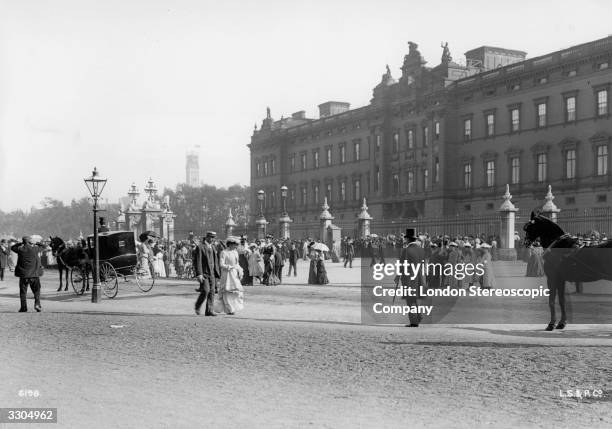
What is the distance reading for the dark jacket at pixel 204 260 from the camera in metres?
14.2

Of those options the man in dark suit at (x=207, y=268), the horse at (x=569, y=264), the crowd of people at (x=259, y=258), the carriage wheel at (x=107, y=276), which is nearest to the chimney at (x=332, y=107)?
the crowd of people at (x=259, y=258)

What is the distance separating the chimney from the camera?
82625 millimetres

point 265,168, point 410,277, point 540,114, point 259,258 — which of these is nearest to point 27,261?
point 410,277

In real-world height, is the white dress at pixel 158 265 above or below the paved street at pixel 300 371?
above

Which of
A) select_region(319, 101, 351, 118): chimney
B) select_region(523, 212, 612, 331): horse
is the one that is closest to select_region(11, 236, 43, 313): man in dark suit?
select_region(523, 212, 612, 331): horse

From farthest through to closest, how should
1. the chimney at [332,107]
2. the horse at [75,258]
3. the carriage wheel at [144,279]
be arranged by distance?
the chimney at [332,107], the carriage wheel at [144,279], the horse at [75,258]

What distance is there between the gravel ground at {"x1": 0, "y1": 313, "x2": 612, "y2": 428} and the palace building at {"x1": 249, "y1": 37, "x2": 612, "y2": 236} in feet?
108

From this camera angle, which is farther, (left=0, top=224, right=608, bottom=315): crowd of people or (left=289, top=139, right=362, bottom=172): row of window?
(left=289, top=139, right=362, bottom=172): row of window

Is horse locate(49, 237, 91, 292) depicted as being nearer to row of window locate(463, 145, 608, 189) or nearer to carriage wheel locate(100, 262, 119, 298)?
carriage wheel locate(100, 262, 119, 298)

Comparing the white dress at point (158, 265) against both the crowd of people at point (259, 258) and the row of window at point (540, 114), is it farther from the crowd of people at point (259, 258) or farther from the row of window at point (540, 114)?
the row of window at point (540, 114)

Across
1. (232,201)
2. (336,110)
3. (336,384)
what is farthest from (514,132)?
(232,201)

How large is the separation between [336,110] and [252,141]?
1082 cm

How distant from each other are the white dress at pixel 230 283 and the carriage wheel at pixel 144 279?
7171mm

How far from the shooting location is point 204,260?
46.7 feet
